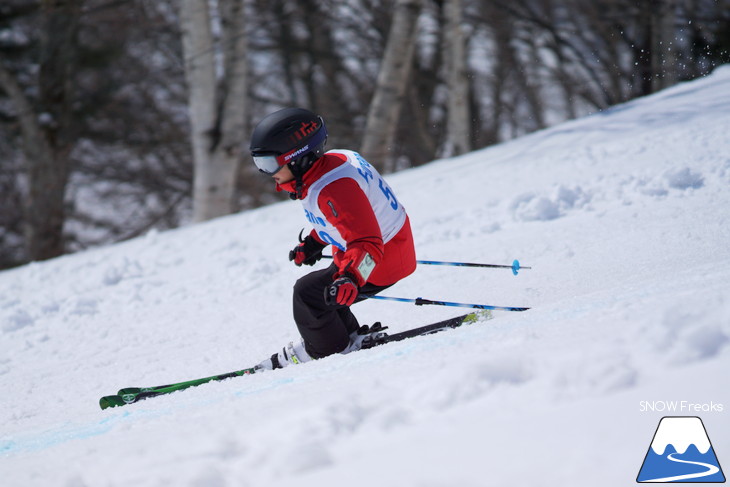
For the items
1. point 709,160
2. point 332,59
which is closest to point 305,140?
point 709,160

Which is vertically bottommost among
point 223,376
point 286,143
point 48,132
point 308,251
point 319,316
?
point 223,376

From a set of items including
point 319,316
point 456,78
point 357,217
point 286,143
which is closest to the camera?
point 357,217

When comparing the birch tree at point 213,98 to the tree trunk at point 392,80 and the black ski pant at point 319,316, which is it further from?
the black ski pant at point 319,316

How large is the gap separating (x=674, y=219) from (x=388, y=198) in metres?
2.18

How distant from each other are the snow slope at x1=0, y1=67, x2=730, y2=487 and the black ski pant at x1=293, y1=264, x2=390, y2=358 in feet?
1.40

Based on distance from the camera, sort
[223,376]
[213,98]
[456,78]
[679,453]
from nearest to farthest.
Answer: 1. [679,453]
2. [223,376]
3. [213,98]
4. [456,78]

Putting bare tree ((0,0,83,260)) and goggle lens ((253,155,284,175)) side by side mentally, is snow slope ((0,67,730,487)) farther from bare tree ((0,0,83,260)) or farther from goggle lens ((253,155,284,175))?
bare tree ((0,0,83,260))

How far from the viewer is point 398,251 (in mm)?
3348

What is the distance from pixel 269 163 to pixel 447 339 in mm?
1147

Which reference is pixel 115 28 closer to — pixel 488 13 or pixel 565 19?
pixel 488 13

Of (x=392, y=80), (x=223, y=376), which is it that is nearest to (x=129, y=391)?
(x=223, y=376)

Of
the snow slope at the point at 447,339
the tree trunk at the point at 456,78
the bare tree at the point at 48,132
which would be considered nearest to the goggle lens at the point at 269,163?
the snow slope at the point at 447,339

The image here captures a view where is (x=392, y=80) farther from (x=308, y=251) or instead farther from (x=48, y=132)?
(x=48, y=132)

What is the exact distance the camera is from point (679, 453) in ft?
5.53
